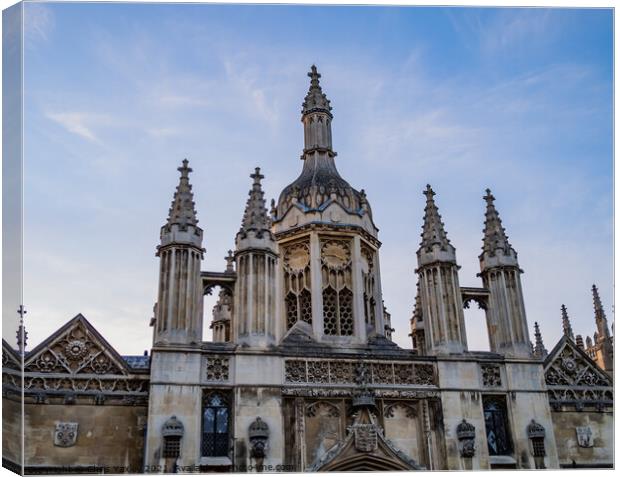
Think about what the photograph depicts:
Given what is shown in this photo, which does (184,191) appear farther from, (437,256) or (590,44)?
(590,44)

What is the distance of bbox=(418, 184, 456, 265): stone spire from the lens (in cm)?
2098

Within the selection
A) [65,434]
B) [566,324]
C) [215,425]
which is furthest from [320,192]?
[566,324]

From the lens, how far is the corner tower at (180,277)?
18156 mm

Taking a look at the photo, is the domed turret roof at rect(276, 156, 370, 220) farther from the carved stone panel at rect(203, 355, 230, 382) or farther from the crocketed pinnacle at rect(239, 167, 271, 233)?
the carved stone panel at rect(203, 355, 230, 382)

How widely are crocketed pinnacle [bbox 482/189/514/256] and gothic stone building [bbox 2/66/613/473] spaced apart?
0.04m

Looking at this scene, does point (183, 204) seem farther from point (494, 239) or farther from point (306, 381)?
point (494, 239)

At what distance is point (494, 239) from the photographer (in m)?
21.7

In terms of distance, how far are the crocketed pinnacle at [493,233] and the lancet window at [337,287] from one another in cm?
419

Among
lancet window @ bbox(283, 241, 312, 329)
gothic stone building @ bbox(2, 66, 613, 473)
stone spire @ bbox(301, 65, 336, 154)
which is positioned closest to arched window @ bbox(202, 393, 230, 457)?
gothic stone building @ bbox(2, 66, 613, 473)

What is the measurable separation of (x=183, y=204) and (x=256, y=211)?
1996 millimetres

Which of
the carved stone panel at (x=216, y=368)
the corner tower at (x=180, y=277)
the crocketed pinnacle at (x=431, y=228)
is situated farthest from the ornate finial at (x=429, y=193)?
the carved stone panel at (x=216, y=368)

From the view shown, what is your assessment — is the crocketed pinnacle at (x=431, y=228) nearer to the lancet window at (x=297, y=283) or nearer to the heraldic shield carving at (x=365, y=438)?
the lancet window at (x=297, y=283)

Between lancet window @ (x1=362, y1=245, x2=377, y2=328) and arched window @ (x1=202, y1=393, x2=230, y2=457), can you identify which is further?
lancet window @ (x1=362, y1=245, x2=377, y2=328)

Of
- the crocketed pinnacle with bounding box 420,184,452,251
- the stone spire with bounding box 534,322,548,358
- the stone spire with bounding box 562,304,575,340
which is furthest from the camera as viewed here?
the stone spire with bounding box 534,322,548,358
